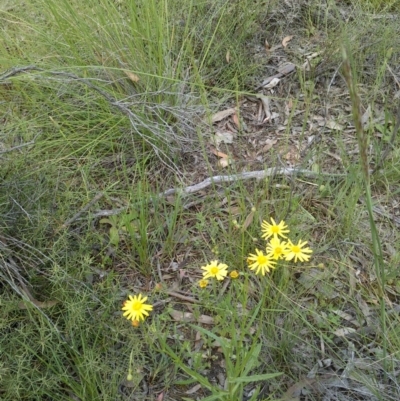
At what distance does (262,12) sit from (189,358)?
207 cm

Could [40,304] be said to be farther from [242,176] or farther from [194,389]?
[242,176]

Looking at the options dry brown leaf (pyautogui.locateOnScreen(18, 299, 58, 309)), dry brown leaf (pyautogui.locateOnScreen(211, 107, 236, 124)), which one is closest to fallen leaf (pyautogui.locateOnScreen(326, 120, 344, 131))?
dry brown leaf (pyautogui.locateOnScreen(211, 107, 236, 124))

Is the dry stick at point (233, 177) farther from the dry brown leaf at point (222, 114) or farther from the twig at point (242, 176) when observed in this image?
the dry brown leaf at point (222, 114)

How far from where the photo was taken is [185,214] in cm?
208

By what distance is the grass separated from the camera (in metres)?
1.58

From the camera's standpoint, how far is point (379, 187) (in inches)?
83.0

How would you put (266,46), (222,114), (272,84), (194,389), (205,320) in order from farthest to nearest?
(266,46)
(272,84)
(222,114)
(205,320)
(194,389)

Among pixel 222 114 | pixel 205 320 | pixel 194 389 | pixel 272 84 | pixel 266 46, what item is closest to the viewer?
pixel 194 389

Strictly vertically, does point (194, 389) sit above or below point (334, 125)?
below

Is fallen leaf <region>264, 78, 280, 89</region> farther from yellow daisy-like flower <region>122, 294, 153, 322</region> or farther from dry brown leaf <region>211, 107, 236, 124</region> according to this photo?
yellow daisy-like flower <region>122, 294, 153, 322</region>

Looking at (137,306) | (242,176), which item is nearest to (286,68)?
(242,176)

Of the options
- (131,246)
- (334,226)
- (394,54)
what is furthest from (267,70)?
(131,246)

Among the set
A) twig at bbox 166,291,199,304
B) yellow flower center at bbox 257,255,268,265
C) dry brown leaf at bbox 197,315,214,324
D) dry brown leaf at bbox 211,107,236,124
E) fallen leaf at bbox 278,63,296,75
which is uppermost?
yellow flower center at bbox 257,255,268,265

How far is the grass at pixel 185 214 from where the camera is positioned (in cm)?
158
